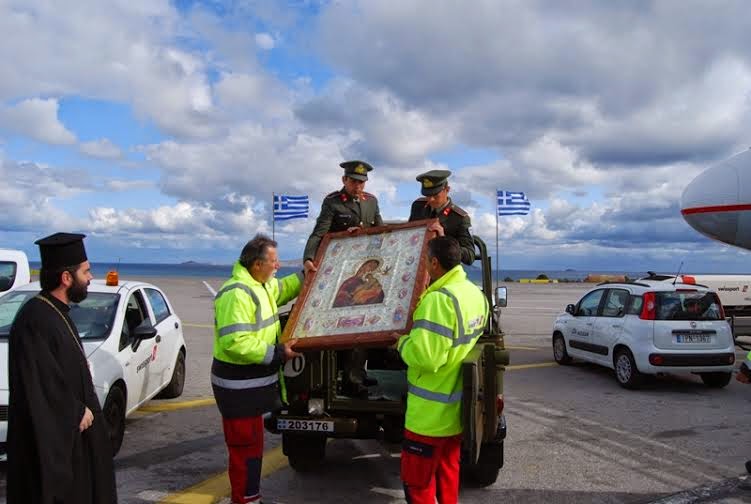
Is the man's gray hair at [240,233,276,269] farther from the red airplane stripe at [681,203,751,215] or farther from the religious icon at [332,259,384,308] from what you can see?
the red airplane stripe at [681,203,751,215]

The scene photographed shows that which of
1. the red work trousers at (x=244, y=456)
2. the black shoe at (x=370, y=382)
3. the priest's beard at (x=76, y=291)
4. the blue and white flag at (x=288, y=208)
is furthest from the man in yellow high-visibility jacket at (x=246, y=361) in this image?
the blue and white flag at (x=288, y=208)

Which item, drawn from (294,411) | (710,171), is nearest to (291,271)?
(294,411)

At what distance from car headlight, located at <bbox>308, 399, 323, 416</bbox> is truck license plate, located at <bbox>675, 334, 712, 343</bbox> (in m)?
6.46

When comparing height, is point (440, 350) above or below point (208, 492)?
above

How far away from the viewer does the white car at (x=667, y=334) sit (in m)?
9.31

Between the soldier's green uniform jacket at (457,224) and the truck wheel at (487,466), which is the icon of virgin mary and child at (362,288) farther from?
the truck wheel at (487,466)

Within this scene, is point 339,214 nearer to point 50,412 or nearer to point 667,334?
point 50,412

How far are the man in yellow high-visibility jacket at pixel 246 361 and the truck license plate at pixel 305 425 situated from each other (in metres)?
0.56

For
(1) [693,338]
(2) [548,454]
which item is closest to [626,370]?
(1) [693,338]

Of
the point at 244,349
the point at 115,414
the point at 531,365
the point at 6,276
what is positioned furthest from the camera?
the point at 531,365

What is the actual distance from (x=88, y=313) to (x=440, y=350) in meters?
4.66

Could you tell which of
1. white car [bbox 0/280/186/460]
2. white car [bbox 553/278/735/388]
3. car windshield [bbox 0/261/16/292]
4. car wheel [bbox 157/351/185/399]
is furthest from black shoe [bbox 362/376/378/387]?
car windshield [bbox 0/261/16/292]

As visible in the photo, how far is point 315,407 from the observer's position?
5043mm

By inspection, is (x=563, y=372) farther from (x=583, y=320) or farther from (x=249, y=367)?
(x=249, y=367)
